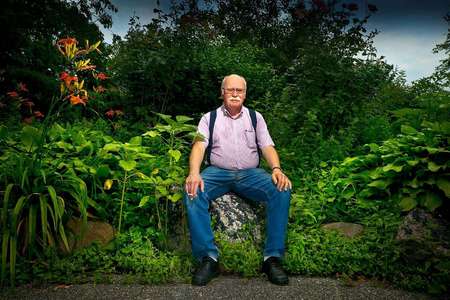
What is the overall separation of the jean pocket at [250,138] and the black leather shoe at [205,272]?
Answer: 44.4 inches

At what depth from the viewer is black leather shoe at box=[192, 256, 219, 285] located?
341 cm

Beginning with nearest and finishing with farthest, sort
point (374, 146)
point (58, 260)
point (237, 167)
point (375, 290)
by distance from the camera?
point (375, 290)
point (58, 260)
point (237, 167)
point (374, 146)

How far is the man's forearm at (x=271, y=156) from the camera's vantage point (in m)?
3.96

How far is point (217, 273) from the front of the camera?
11.9 ft

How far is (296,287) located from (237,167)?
46.5 inches

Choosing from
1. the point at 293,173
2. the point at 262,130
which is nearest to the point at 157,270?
the point at 262,130

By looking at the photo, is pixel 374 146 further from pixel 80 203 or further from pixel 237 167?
pixel 80 203

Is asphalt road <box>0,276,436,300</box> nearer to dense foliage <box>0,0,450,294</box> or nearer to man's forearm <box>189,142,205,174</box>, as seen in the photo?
dense foliage <box>0,0,450,294</box>

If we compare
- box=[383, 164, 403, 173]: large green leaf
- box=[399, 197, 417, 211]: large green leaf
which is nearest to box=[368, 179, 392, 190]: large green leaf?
box=[383, 164, 403, 173]: large green leaf

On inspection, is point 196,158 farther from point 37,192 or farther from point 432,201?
point 432,201

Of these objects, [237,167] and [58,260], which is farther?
[237,167]

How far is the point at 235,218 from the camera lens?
3957 mm

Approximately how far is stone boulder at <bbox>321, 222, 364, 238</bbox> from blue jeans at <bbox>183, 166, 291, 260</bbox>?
28.7 inches

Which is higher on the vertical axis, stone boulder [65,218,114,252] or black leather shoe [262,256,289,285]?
stone boulder [65,218,114,252]
